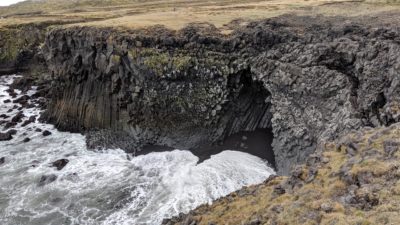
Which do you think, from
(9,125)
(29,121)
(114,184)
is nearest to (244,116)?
(114,184)

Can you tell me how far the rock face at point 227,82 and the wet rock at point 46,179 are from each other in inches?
310

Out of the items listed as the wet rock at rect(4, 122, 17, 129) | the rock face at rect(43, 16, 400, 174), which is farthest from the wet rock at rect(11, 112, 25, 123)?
the rock face at rect(43, 16, 400, 174)

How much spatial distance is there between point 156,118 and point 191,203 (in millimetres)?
15034

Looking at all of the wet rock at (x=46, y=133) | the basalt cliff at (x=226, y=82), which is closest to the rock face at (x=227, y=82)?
the basalt cliff at (x=226, y=82)

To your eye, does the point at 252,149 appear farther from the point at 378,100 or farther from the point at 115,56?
the point at 115,56

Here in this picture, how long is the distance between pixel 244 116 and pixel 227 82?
4364mm

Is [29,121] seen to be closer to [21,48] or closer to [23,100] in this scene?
[23,100]

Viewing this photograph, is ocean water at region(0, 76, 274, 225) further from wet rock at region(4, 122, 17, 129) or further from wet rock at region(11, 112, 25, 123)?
wet rock at region(11, 112, 25, 123)

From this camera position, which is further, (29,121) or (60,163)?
(29,121)

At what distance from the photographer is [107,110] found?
169ft

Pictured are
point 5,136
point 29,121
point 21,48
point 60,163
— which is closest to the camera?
point 60,163

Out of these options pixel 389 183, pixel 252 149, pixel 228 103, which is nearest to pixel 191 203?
pixel 252 149

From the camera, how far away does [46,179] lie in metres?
41.7

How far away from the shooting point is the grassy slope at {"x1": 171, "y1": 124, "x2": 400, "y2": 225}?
1708cm
